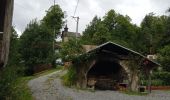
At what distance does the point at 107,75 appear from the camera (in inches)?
1356

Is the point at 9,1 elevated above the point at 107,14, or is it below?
below

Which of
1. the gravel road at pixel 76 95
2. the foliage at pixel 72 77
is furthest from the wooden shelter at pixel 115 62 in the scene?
the gravel road at pixel 76 95

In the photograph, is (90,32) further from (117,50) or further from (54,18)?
(117,50)

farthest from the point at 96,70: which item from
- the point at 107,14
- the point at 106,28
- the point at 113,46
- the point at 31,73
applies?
the point at 107,14

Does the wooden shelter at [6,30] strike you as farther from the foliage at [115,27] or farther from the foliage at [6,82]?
the foliage at [115,27]

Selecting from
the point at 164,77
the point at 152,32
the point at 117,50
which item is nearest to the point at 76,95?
the point at 117,50

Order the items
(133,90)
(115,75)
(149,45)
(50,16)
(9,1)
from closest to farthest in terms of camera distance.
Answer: (9,1) < (133,90) < (115,75) < (149,45) < (50,16)

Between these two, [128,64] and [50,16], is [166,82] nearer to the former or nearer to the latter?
[128,64]

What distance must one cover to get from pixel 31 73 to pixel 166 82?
20056 mm

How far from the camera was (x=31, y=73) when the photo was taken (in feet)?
160

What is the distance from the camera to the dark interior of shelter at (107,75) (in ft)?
103

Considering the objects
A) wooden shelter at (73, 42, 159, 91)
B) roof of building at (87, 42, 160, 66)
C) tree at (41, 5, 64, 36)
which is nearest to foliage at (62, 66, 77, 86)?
wooden shelter at (73, 42, 159, 91)

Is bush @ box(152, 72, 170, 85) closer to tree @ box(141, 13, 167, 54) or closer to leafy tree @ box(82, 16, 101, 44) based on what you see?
tree @ box(141, 13, 167, 54)

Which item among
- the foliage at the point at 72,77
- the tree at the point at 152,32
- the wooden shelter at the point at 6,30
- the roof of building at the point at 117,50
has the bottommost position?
the foliage at the point at 72,77
